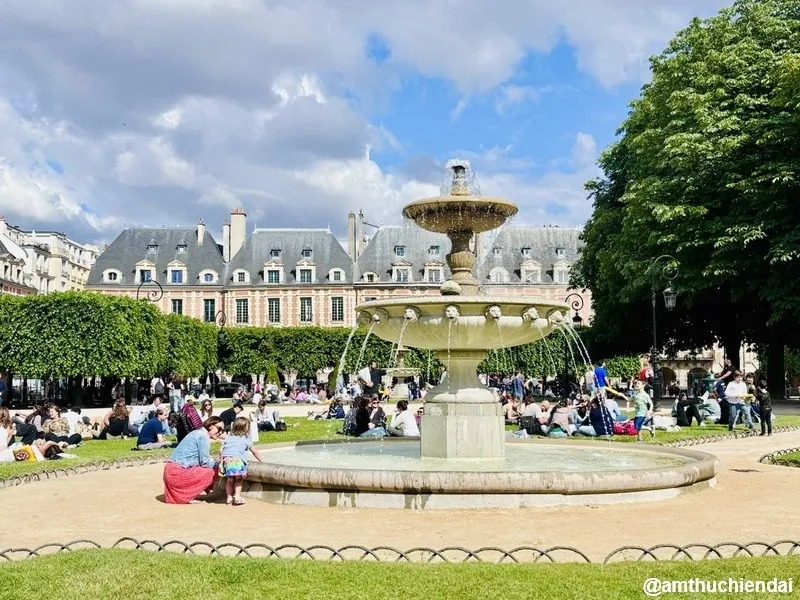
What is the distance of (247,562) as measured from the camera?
18.2 feet

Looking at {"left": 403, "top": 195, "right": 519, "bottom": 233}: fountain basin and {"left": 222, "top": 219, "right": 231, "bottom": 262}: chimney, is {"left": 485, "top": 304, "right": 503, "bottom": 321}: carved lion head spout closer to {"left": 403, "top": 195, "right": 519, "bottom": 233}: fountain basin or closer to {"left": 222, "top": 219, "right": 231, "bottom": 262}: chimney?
{"left": 403, "top": 195, "right": 519, "bottom": 233}: fountain basin

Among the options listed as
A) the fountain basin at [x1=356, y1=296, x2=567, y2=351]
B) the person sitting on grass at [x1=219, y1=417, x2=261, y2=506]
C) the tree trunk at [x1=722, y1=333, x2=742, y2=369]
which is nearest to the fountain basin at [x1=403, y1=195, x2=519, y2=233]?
the fountain basin at [x1=356, y1=296, x2=567, y2=351]

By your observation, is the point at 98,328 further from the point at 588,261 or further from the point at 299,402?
the point at 588,261

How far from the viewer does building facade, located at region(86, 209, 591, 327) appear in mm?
62250

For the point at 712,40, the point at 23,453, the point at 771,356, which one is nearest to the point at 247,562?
the point at 23,453

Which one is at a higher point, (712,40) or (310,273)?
(712,40)

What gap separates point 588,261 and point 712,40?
1128 cm

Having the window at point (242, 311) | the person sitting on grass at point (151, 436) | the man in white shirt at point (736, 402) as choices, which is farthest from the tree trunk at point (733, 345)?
the window at point (242, 311)

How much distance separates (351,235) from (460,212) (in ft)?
173

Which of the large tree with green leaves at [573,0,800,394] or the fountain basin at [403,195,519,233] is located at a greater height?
the large tree with green leaves at [573,0,800,394]

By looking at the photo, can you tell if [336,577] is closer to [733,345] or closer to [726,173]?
[726,173]

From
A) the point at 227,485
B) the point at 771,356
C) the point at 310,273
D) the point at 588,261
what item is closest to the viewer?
the point at 227,485

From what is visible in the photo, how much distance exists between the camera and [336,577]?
5207 millimetres

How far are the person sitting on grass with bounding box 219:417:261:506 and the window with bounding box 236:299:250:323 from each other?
54.4 meters
